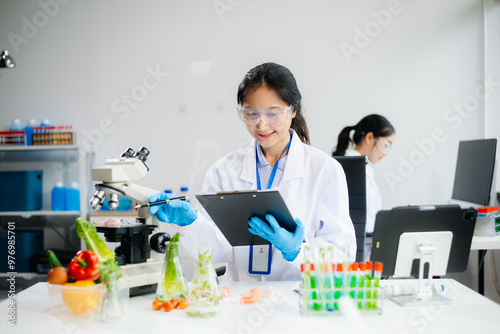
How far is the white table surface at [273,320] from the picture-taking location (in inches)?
51.5

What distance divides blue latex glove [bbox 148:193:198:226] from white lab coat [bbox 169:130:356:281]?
0.18ft

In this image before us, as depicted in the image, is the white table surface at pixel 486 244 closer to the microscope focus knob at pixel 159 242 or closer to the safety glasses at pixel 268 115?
the safety glasses at pixel 268 115

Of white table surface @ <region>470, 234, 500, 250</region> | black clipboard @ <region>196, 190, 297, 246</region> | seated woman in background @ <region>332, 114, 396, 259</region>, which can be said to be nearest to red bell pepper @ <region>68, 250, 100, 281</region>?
black clipboard @ <region>196, 190, 297, 246</region>

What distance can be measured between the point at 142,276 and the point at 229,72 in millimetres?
3074

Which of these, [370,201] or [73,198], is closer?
[370,201]

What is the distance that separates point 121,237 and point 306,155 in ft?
2.87

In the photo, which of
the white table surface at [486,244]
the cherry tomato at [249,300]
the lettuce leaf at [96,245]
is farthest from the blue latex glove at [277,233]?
the white table surface at [486,244]

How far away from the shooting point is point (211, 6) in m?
4.39

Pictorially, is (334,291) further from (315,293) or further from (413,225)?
(413,225)

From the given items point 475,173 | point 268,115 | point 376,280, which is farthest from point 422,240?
point 475,173

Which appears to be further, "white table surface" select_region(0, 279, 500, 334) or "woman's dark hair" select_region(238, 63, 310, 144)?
"woman's dark hair" select_region(238, 63, 310, 144)

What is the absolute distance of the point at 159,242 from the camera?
5.39 ft

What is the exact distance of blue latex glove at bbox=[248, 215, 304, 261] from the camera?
5.43 feet

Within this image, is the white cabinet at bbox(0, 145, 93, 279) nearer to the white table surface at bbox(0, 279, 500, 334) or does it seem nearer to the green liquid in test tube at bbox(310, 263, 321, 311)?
the white table surface at bbox(0, 279, 500, 334)
